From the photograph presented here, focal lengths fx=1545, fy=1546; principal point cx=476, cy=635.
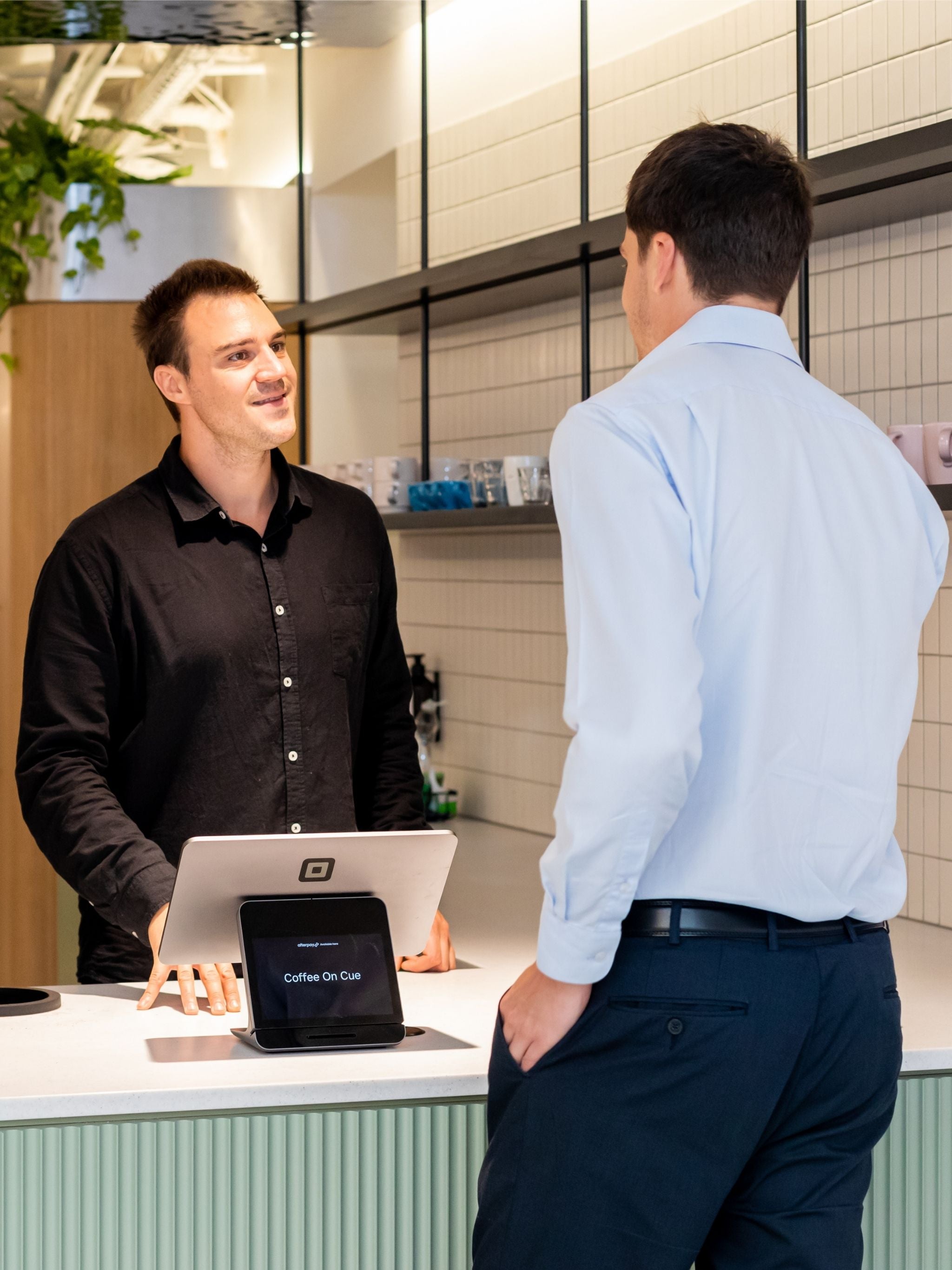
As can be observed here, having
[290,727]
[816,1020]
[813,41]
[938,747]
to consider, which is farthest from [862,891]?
[813,41]

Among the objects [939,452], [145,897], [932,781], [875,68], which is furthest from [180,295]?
[932,781]

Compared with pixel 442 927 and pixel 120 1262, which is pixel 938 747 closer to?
pixel 442 927

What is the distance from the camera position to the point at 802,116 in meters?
2.24

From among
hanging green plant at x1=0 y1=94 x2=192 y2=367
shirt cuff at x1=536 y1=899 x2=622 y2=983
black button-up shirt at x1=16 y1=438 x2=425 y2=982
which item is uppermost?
hanging green plant at x1=0 y1=94 x2=192 y2=367

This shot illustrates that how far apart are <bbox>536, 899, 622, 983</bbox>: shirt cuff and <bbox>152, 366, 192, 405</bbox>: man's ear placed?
3.87 feet

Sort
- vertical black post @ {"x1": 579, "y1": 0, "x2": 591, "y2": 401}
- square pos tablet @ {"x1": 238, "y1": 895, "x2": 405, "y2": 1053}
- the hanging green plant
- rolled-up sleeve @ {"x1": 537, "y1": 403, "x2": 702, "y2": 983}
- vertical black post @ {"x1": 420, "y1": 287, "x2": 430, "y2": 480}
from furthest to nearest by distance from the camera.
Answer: the hanging green plant → vertical black post @ {"x1": 420, "y1": 287, "x2": 430, "y2": 480} → vertical black post @ {"x1": 579, "y1": 0, "x2": 591, "y2": 401} → square pos tablet @ {"x1": 238, "y1": 895, "x2": 405, "y2": 1053} → rolled-up sleeve @ {"x1": 537, "y1": 403, "x2": 702, "y2": 983}

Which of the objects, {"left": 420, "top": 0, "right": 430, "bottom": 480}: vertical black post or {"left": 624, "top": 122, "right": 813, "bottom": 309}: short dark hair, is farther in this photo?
{"left": 420, "top": 0, "right": 430, "bottom": 480}: vertical black post

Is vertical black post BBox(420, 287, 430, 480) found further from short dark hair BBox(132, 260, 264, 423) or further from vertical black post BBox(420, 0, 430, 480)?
short dark hair BBox(132, 260, 264, 423)

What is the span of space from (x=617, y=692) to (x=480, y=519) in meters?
1.91

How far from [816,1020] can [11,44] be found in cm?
375

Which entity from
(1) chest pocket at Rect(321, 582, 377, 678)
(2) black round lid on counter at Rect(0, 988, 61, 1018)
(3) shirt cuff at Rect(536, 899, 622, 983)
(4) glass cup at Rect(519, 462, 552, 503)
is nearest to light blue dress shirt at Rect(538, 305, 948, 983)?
(3) shirt cuff at Rect(536, 899, 622, 983)

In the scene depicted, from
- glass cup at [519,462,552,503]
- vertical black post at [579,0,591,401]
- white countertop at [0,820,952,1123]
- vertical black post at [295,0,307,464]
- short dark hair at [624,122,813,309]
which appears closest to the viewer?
short dark hair at [624,122,813,309]

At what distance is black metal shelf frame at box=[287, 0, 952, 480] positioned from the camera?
2080mm

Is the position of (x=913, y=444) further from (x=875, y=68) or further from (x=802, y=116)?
(x=875, y=68)
